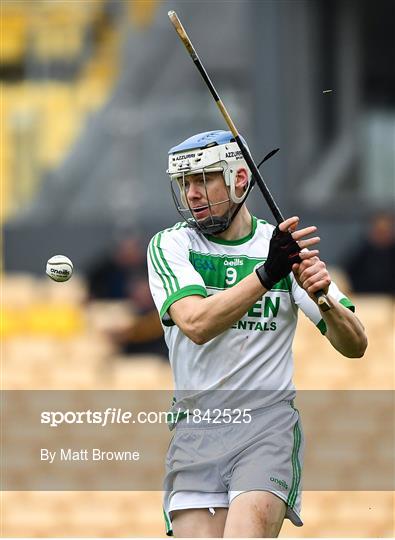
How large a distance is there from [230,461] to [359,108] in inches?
460

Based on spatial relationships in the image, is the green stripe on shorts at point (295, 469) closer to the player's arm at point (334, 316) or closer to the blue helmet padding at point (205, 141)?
the player's arm at point (334, 316)

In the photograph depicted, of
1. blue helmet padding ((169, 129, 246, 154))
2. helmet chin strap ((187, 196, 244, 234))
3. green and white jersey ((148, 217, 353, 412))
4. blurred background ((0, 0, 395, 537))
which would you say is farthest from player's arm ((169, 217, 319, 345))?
blurred background ((0, 0, 395, 537))

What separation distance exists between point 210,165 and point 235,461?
1014 millimetres

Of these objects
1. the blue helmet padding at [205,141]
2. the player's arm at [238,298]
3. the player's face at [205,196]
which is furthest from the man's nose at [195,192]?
the player's arm at [238,298]

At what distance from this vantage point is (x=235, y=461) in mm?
4785

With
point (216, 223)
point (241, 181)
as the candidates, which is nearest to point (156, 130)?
point (241, 181)

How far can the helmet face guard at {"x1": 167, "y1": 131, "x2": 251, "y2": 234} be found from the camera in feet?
15.9

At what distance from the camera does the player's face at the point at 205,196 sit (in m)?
4.84

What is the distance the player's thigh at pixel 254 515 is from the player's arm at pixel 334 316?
560mm

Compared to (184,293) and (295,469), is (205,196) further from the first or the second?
(295,469)

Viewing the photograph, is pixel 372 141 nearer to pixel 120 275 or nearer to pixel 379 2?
pixel 379 2

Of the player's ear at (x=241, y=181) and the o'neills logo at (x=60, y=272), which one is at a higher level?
the player's ear at (x=241, y=181)

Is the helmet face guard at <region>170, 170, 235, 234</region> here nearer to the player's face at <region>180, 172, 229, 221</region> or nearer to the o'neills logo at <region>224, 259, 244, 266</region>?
the player's face at <region>180, 172, 229, 221</region>

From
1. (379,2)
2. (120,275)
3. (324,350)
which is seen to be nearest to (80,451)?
(324,350)
